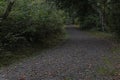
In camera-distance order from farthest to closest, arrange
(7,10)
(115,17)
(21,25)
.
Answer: (115,17) < (21,25) < (7,10)

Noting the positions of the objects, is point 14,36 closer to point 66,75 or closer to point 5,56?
point 5,56

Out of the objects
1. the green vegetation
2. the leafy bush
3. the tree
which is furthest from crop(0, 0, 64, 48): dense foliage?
the leafy bush

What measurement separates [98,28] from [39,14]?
81.5 ft

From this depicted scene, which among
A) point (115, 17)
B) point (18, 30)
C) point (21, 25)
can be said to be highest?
point (21, 25)

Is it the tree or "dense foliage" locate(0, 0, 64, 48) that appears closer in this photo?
the tree

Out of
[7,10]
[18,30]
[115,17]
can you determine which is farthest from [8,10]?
[115,17]

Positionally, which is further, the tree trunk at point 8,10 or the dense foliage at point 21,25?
the dense foliage at point 21,25

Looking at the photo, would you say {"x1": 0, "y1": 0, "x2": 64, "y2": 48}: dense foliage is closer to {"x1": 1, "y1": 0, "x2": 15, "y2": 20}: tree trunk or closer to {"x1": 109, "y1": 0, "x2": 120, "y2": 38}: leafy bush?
{"x1": 1, "y1": 0, "x2": 15, "y2": 20}: tree trunk

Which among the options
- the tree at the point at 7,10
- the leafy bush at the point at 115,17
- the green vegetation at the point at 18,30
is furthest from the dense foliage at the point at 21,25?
the leafy bush at the point at 115,17

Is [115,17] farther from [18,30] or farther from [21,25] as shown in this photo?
[18,30]

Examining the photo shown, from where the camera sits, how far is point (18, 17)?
16.1 meters

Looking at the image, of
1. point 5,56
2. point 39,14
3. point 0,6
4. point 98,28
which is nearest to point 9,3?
point 0,6

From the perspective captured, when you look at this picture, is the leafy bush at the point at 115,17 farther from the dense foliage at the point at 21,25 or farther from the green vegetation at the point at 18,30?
the green vegetation at the point at 18,30

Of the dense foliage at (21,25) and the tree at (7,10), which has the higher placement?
the tree at (7,10)
